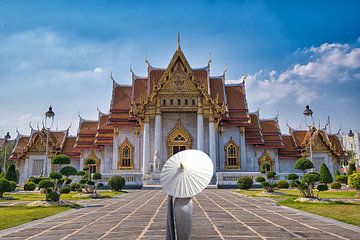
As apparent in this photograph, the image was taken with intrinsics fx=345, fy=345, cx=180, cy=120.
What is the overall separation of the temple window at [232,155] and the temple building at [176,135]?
93mm

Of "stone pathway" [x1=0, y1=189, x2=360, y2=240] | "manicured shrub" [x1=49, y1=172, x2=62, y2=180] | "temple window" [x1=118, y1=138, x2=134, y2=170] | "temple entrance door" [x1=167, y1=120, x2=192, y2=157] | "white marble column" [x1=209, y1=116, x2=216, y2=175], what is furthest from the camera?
"temple window" [x1=118, y1=138, x2=134, y2=170]

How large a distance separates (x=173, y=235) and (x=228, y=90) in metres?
32.0

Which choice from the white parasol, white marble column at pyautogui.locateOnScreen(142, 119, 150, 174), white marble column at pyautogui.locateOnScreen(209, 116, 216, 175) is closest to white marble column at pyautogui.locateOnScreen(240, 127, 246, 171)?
white marble column at pyautogui.locateOnScreen(209, 116, 216, 175)

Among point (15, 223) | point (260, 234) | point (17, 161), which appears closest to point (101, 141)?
point (17, 161)

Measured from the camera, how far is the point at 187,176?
511cm

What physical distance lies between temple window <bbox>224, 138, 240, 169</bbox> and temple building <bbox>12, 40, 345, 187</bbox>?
9 centimetres

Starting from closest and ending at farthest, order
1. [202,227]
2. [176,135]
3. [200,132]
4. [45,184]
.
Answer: [202,227] < [45,184] < [200,132] < [176,135]

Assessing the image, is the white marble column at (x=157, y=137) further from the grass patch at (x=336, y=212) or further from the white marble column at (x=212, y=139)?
the grass patch at (x=336, y=212)

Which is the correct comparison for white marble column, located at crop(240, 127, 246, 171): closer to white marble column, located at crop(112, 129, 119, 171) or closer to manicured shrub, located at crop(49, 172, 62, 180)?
white marble column, located at crop(112, 129, 119, 171)

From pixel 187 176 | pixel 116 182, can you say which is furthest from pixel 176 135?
pixel 187 176

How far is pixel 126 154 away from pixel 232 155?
9932 millimetres

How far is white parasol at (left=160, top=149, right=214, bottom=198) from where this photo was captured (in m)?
5.05

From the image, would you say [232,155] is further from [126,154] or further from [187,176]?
[187,176]

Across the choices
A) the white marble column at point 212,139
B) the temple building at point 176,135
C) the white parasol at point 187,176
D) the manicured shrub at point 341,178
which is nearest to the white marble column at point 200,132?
the temple building at point 176,135
